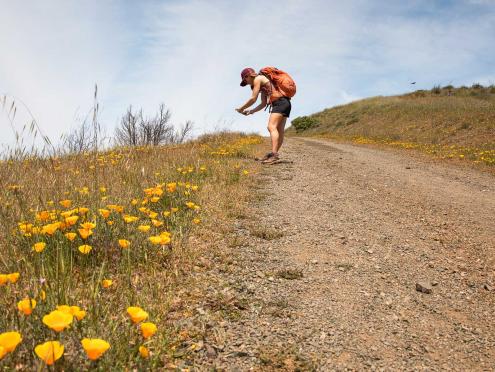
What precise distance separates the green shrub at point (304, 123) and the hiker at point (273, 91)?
26.8 m

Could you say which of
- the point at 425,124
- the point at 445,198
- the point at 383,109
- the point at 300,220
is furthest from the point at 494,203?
the point at 383,109

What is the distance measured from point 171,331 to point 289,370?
0.68 meters

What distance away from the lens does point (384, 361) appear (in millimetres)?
2074

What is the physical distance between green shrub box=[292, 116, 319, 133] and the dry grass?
101ft

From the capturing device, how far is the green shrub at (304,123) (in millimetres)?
35094

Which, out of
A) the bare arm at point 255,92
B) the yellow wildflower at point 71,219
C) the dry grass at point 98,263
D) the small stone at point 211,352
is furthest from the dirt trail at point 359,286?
the bare arm at point 255,92

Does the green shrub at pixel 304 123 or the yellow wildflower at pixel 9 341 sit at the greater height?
the green shrub at pixel 304 123

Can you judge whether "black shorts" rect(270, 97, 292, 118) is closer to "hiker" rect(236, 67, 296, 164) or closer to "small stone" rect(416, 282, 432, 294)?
"hiker" rect(236, 67, 296, 164)

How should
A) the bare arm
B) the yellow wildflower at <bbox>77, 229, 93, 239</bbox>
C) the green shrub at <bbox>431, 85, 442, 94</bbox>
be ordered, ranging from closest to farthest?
the yellow wildflower at <bbox>77, 229, 93, 239</bbox>, the bare arm, the green shrub at <bbox>431, 85, 442, 94</bbox>

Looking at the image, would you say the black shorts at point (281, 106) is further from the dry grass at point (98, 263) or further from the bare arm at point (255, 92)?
the dry grass at point (98, 263)

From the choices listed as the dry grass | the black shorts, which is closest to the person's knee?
the black shorts

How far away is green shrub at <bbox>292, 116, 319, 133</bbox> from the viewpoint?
3509cm

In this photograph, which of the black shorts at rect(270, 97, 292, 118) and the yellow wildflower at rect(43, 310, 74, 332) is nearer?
the yellow wildflower at rect(43, 310, 74, 332)

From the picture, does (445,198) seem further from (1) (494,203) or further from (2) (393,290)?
(2) (393,290)
